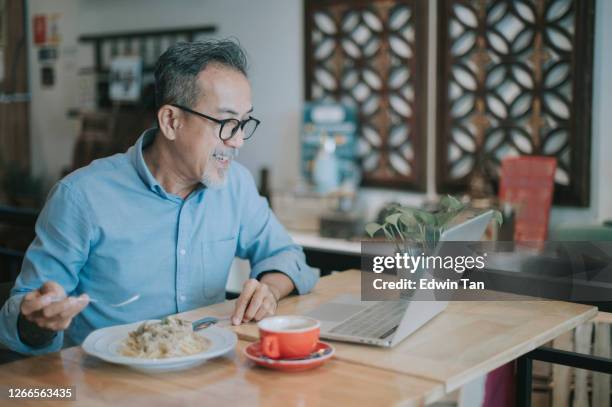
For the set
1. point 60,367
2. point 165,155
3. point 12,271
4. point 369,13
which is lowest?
point 12,271

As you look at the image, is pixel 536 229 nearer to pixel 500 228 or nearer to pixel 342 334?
pixel 500 228

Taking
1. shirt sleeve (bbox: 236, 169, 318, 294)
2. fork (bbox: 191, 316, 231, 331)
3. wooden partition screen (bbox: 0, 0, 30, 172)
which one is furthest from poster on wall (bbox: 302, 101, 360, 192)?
wooden partition screen (bbox: 0, 0, 30, 172)

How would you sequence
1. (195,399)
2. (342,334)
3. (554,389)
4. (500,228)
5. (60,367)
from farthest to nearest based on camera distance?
(500,228) < (554,389) < (342,334) < (60,367) < (195,399)

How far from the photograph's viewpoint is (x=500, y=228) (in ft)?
12.3

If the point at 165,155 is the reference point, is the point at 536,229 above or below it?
below

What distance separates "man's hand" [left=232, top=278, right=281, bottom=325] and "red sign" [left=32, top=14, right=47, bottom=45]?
530cm

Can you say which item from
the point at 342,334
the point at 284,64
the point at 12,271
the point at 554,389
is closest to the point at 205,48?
the point at 342,334

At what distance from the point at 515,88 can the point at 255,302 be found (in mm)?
2697

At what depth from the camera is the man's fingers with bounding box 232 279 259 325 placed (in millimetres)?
1703

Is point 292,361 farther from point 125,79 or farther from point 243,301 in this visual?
point 125,79

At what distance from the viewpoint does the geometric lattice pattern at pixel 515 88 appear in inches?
→ 149

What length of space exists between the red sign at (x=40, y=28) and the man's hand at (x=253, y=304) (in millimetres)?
5297

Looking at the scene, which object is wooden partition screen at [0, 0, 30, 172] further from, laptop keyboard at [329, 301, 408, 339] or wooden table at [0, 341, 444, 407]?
wooden table at [0, 341, 444, 407]

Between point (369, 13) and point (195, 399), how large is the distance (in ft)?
11.8
